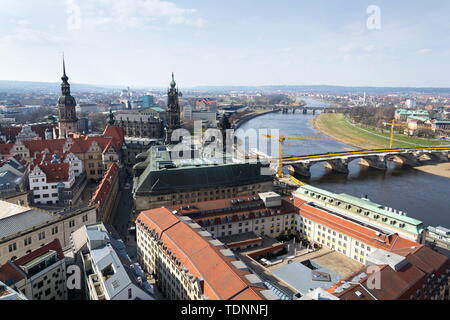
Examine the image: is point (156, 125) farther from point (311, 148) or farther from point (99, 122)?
point (99, 122)

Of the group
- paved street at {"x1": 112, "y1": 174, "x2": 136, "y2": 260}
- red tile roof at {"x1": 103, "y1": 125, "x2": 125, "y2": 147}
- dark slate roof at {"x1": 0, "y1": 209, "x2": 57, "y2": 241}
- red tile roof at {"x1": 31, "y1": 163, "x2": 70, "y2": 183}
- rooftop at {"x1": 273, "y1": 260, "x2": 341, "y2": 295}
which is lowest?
rooftop at {"x1": 273, "y1": 260, "x2": 341, "y2": 295}

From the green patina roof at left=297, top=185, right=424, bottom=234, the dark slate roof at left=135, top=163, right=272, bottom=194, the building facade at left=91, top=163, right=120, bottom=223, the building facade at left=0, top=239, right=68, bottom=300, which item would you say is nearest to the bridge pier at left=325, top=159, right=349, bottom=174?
the dark slate roof at left=135, top=163, right=272, bottom=194

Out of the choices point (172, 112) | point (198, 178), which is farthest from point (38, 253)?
point (172, 112)

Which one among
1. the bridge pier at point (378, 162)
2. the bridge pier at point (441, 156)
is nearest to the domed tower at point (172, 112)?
the bridge pier at point (378, 162)

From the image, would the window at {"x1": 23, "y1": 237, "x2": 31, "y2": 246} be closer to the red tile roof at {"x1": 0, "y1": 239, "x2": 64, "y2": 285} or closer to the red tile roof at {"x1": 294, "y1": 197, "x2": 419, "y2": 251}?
the red tile roof at {"x1": 0, "y1": 239, "x2": 64, "y2": 285}

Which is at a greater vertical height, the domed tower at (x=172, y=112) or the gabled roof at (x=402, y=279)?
the domed tower at (x=172, y=112)

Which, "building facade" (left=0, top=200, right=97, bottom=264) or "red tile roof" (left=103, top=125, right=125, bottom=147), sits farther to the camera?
"red tile roof" (left=103, top=125, right=125, bottom=147)

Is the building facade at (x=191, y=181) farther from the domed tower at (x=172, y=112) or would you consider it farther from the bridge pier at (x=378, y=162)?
the bridge pier at (x=378, y=162)
